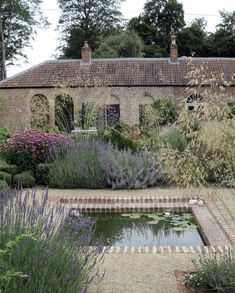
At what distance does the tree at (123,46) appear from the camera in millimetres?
39344

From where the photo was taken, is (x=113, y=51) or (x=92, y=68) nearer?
(x=92, y=68)

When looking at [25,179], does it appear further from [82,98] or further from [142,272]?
[82,98]

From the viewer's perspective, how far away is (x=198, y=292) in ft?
14.6

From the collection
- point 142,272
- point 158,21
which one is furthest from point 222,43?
point 142,272

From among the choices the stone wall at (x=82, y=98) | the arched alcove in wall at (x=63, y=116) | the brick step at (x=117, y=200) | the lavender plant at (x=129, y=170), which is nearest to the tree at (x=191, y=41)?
the stone wall at (x=82, y=98)

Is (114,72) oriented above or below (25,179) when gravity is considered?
above

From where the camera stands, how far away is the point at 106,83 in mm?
28688

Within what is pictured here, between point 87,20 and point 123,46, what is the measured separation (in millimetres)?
10261

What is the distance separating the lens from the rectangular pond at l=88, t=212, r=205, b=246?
6984 millimetres

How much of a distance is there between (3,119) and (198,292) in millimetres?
27039

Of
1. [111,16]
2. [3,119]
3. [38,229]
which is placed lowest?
[3,119]

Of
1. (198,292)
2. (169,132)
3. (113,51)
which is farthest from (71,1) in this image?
(198,292)

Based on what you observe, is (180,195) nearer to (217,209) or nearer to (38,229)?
(217,209)

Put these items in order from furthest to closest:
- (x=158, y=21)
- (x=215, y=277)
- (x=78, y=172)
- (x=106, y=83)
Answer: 1. (x=158, y=21)
2. (x=106, y=83)
3. (x=78, y=172)
4. (x=215, y=277)
